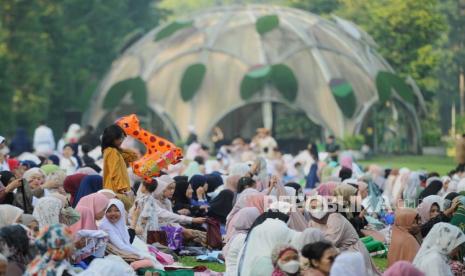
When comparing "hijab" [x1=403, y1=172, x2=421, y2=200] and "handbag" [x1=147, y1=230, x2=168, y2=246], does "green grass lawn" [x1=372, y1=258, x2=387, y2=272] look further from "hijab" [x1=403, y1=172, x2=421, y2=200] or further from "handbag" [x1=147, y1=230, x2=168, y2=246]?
"hijab" [x1=403, y1=172, x2=421, y2=200]

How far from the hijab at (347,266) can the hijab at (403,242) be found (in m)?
3.07

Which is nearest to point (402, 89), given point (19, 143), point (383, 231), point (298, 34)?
point (298, 34)

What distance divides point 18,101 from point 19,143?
1574cm

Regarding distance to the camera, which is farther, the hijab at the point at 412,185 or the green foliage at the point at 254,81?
the green foliage at the point at 254,81

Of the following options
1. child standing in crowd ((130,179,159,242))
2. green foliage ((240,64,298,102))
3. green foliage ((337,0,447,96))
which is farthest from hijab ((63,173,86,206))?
green foliage ((337,0,447,96))

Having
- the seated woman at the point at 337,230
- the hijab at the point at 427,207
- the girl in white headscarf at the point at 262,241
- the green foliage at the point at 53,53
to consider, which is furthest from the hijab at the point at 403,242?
the green foliage at the point at 53,53

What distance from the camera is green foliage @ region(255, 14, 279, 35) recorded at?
48625 millimetres

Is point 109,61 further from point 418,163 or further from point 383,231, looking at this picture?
point 383,231

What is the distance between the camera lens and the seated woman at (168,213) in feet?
57.3

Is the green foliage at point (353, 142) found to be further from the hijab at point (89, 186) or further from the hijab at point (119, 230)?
the hijab at point (119, 230)

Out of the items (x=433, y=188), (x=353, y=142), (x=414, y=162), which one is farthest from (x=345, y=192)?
(x=353, y=142)

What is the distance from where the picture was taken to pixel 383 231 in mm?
19609

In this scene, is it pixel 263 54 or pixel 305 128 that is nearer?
pixel 263 54

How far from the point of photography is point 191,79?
4756 cm
